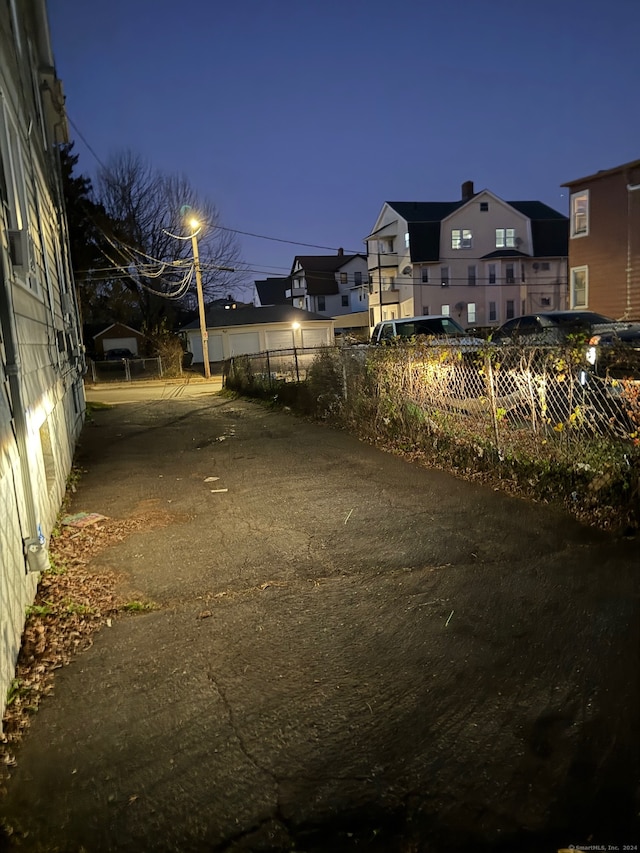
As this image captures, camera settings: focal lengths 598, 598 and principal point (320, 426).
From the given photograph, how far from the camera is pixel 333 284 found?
60.8 m

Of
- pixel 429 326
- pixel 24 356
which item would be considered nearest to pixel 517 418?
pixel 24 356

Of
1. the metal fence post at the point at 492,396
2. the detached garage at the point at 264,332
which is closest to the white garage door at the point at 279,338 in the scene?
the detached garage at the point at 264,332

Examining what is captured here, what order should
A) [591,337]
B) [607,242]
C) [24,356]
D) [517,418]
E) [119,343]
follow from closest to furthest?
1. [24,356]
2. [517,418]
3. [591,337]
4. [607,242]
5. [119,343]

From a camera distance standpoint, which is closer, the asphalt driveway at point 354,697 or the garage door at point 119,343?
the asphalt driveway at point 354,697

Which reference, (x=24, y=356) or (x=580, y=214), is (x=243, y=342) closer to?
(x=580, y=214)

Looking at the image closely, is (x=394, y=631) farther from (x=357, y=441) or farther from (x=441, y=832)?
(x=357, y=441)

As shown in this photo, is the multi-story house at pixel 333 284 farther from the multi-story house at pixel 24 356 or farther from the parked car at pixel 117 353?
the multi-story house at pixel 24 356

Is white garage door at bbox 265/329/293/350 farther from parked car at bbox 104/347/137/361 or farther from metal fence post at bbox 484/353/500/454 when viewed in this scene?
metal fence post at bbox 484/353/500/454

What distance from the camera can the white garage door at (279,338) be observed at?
4144 cm

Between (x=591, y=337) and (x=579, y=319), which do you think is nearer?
(x=591, y=337)

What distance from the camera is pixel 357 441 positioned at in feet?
32.5

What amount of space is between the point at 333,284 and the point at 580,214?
3792cm

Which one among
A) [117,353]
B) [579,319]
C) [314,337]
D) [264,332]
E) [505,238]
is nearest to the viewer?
[579,319]

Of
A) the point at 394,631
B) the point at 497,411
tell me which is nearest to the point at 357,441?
the point at 497,411
